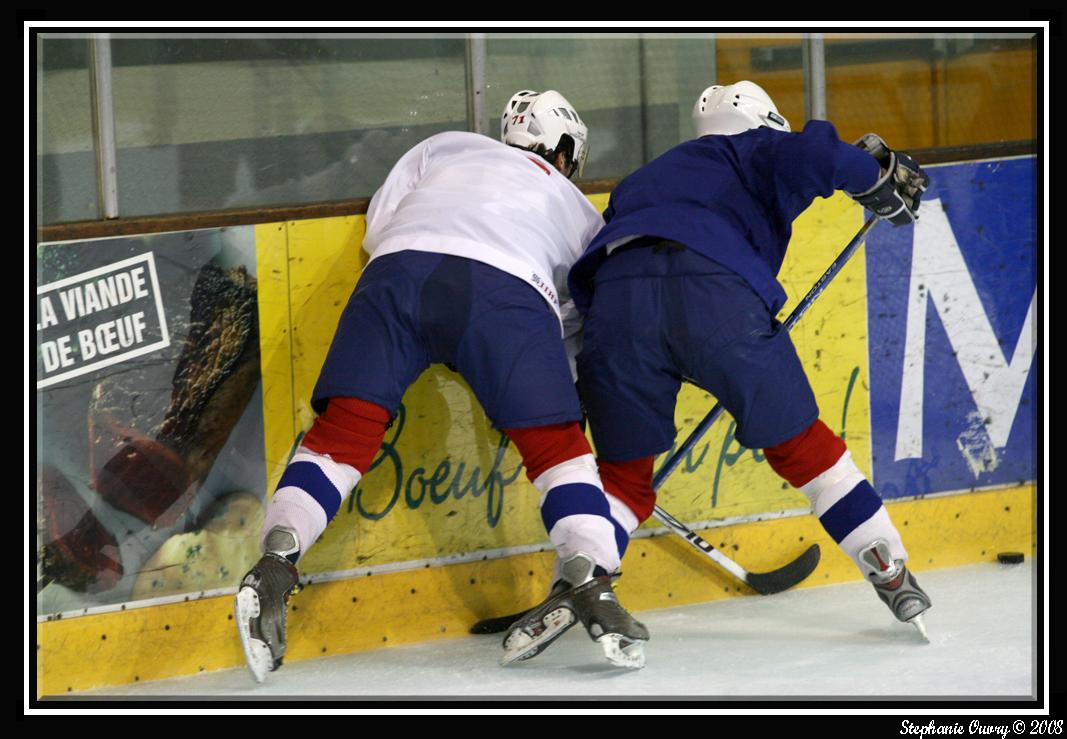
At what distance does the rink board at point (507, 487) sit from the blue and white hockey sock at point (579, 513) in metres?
0.47

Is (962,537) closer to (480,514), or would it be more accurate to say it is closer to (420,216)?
(480,514)

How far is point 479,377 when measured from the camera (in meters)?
3.04

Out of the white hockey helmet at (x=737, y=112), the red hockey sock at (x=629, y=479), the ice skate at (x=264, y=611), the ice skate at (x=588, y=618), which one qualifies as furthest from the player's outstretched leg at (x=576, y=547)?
the white hockey helmet at (x=737, y=112)

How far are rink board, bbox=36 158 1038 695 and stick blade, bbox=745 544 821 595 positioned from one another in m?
0.05

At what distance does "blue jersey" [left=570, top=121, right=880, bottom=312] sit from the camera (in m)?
3.07

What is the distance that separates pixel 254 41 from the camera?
11.2 feet

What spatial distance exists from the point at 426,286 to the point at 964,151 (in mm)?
1557

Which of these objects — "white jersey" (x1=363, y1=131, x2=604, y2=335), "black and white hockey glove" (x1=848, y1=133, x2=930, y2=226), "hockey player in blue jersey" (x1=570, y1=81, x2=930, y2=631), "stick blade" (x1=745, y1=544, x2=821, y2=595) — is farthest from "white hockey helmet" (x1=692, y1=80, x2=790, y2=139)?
"stick blade" (x1=745, y1=544, x2=821, y2=595)

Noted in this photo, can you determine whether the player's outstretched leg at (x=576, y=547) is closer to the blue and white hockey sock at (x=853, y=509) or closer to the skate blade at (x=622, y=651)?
the skate blade at (x=622, y=651)

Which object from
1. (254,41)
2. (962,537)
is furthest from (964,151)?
Answer: (254,41)

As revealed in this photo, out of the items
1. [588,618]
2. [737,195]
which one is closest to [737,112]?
[737,195]

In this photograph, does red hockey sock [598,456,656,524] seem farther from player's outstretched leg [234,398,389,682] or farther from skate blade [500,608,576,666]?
player's outstretched leg [234,398,389,682]

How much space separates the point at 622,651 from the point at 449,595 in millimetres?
556

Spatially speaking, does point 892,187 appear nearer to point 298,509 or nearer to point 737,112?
point 737,112
